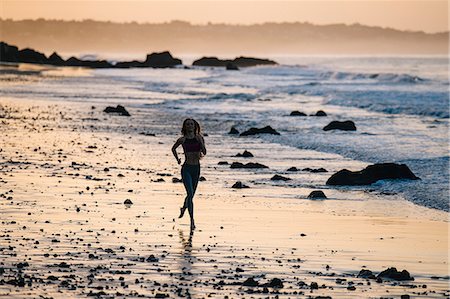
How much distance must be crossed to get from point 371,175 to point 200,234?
663 centimetres

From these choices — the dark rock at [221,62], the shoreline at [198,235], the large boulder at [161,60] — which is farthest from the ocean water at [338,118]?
the dark rock at [221,62]

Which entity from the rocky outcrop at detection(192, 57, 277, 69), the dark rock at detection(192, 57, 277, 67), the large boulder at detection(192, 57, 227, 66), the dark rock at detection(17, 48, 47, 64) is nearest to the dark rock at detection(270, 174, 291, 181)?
the dark rock at detection(17, 48, 47, 64)

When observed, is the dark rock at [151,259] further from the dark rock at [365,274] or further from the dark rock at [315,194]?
the dark rock at [315,194]

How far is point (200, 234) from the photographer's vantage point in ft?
39.6

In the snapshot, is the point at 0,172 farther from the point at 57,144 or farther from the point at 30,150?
the point at 57,144

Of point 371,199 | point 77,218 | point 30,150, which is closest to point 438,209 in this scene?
point 371,199

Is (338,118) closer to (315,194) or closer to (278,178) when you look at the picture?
(278,178)

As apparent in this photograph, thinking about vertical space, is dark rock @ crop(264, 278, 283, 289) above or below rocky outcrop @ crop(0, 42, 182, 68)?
below

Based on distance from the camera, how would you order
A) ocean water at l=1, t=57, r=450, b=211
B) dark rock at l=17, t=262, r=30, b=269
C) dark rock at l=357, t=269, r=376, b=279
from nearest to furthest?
dark rock at l=17, t=262, r=30, b=269 → dark rock at l=357, t=269, r=376, b=279 → ocean water at l=1, t=57, r=450, b=211

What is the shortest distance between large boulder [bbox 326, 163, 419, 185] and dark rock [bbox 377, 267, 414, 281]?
25.2 ft

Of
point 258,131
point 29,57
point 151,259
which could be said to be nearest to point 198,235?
point 151,259

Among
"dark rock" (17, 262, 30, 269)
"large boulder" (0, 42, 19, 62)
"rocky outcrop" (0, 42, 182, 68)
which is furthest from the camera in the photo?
"rocky outcrop" (0, 42, 182, 68)

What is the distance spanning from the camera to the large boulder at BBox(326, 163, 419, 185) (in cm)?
1747

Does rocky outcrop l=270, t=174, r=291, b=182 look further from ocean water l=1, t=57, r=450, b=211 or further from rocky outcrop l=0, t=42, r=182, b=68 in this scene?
rocky outcrop l=0, t=42, r=182, b=68
